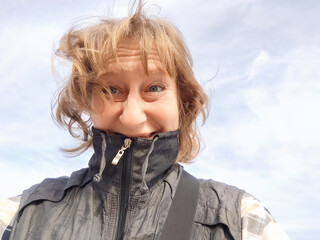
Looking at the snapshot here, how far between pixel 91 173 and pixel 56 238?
44 cm

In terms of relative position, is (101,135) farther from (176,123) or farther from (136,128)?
(176,123)

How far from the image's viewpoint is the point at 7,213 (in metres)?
2.27

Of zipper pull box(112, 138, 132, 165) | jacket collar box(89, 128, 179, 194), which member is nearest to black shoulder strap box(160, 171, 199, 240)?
jacket collar box(89, 128, 179, 194)

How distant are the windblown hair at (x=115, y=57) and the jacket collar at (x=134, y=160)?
250mm

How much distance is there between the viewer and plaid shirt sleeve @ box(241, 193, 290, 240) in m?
1.96

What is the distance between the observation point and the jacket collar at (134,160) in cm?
209

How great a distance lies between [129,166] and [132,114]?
28 cm

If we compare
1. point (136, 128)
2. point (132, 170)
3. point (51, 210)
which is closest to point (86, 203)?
point (51, 210)

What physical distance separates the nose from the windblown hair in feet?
0.46

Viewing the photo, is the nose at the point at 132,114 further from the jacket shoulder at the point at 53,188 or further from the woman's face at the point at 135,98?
the jacket shoulder at the point at 53,188

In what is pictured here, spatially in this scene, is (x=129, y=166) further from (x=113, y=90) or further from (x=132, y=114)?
(x=113, y=90)

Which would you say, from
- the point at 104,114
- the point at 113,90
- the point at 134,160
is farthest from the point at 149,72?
the point at 134,160

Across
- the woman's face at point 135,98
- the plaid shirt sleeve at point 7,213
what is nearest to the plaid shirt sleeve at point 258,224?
the woman's face at point 135,98

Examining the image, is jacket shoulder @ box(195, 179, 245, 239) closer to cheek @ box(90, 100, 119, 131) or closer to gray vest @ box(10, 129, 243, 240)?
gray vest @ box(10, 129, 243, 240)
